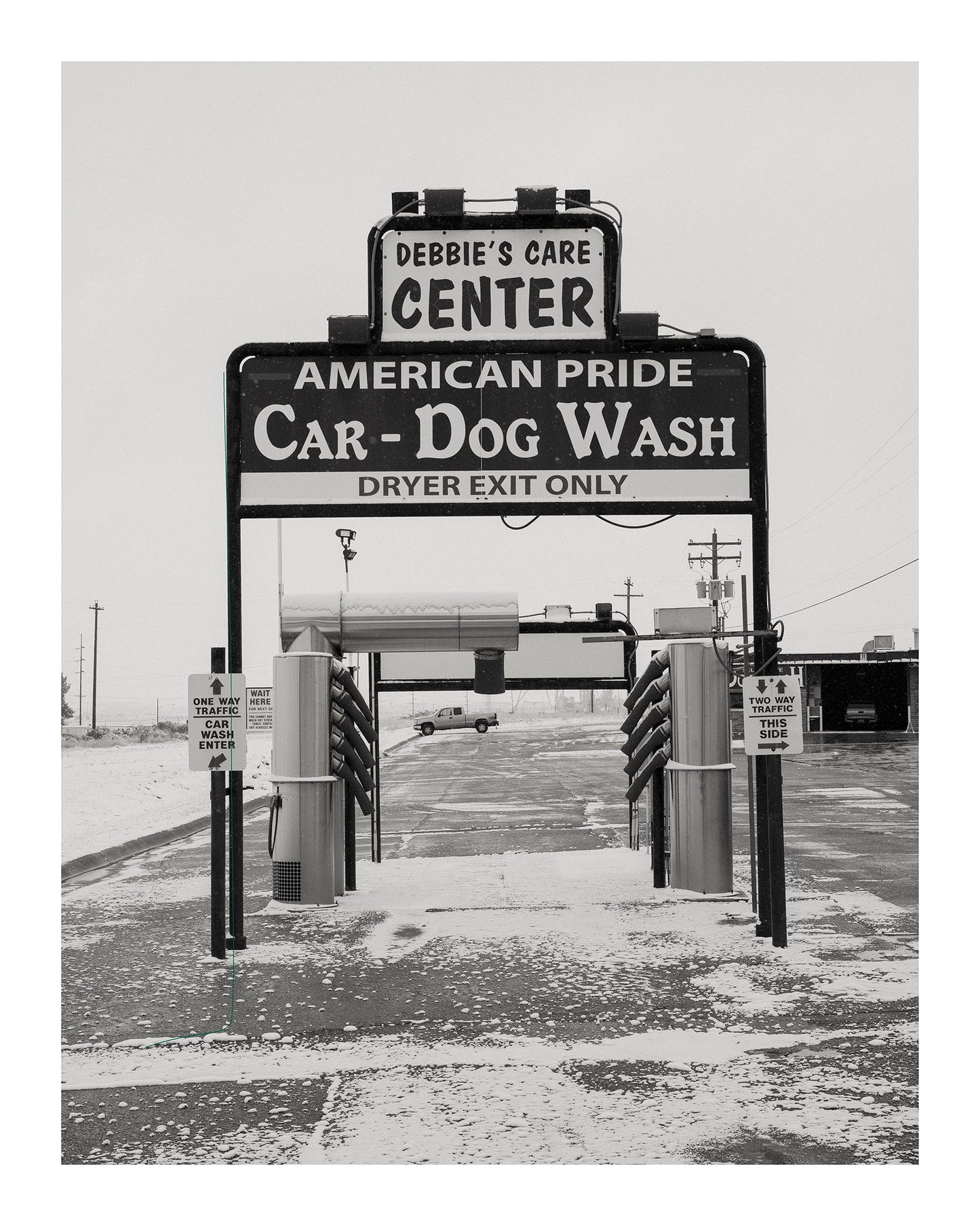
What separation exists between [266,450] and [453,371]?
1.60m

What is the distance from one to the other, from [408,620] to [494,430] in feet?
9.89

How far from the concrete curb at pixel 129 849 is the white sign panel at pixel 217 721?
4.37m

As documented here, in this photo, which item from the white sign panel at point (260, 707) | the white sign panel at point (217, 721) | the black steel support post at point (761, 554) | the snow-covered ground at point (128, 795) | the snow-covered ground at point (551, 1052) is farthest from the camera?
the white sign panel at point (260, 707)

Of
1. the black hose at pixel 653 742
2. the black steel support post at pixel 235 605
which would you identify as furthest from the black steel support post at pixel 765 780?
the black steel support post at pixel 235 605

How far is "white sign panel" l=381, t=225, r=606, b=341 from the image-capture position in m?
8.64

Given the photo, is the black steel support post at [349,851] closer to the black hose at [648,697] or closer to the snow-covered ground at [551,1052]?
the snow-covered ground at [551,1052]

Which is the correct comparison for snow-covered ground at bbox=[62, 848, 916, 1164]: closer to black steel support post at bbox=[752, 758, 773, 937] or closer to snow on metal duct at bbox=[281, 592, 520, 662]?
black steel support post at bbox=[752, 758, 773, 937]

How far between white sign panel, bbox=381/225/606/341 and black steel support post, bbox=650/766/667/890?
4409mm

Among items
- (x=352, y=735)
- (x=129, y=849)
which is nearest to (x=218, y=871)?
(x=352, y=735)

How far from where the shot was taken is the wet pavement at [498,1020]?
457 centimetres

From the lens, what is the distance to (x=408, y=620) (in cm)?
1099

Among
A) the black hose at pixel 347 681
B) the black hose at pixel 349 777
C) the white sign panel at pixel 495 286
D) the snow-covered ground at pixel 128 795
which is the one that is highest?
the white sign panel at pixel 495 286

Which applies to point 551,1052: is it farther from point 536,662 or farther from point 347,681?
point 536,662

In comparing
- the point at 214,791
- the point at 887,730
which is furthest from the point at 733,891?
the point at 887,730
